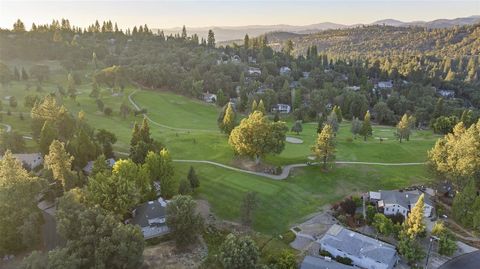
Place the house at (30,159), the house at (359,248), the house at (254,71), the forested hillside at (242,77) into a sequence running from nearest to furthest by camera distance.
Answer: the house at (359,248)
the house at (30,159)
the forested hillside at (242,77)
the house at (254,71)

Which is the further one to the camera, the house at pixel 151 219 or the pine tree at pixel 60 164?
the pine tree at pixel 60 164

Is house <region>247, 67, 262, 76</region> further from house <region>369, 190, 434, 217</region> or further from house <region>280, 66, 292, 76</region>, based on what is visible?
house <region>369, 190, 434, 217</region>

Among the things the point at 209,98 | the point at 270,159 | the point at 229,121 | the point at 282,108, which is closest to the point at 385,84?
the point at 282,108

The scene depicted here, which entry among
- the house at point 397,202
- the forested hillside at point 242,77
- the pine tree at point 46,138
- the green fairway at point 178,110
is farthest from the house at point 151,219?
the forested hillside at point 242,77

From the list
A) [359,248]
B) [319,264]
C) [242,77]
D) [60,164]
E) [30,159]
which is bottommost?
[319,264]

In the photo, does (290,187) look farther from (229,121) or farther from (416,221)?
(229,121)

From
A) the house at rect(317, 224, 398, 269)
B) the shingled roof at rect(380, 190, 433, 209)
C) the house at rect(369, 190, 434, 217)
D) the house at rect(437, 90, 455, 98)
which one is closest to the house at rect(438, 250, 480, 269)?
the house at rect(317, 224, 398, 269)

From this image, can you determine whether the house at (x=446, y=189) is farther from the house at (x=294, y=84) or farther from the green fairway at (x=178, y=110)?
the house at (x=294, y=84)
